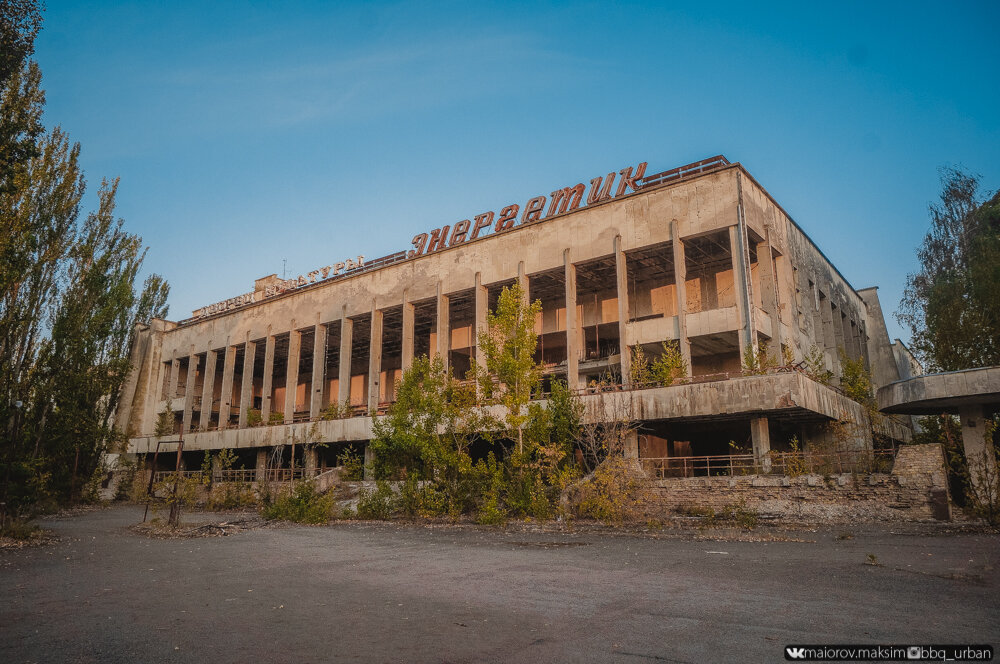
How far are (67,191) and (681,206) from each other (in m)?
26.8

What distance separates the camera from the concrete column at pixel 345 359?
126 ft

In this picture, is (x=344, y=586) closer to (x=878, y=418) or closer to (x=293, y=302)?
(x=878, y=418)

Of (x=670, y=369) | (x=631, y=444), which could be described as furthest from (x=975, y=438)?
(x=631, y=444)

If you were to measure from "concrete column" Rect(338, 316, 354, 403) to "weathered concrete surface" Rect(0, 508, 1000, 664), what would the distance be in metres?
25.0

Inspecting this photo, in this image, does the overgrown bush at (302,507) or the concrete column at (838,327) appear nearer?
the overgrown bush at (302,507)

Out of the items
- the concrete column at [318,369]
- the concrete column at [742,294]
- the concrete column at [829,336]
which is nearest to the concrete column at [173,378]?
the concrete column at [318,369]

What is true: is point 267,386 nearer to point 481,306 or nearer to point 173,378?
point 173,378

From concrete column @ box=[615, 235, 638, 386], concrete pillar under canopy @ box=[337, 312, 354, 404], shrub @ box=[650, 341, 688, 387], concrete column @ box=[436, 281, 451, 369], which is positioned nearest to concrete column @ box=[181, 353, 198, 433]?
concrete pillar under canopy @ box=[337, 312, 354, 404]

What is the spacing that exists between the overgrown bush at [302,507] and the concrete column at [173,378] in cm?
3265

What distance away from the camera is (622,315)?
1160 inches

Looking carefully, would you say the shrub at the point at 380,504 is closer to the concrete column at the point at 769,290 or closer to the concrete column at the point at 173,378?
the concrete column at the point at 769,290

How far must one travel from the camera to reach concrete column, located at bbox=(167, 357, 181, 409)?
50.1m

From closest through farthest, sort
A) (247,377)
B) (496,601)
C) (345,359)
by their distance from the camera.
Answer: (496,601)
(345,359)
(247,377)

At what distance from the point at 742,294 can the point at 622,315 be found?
5.58 m
